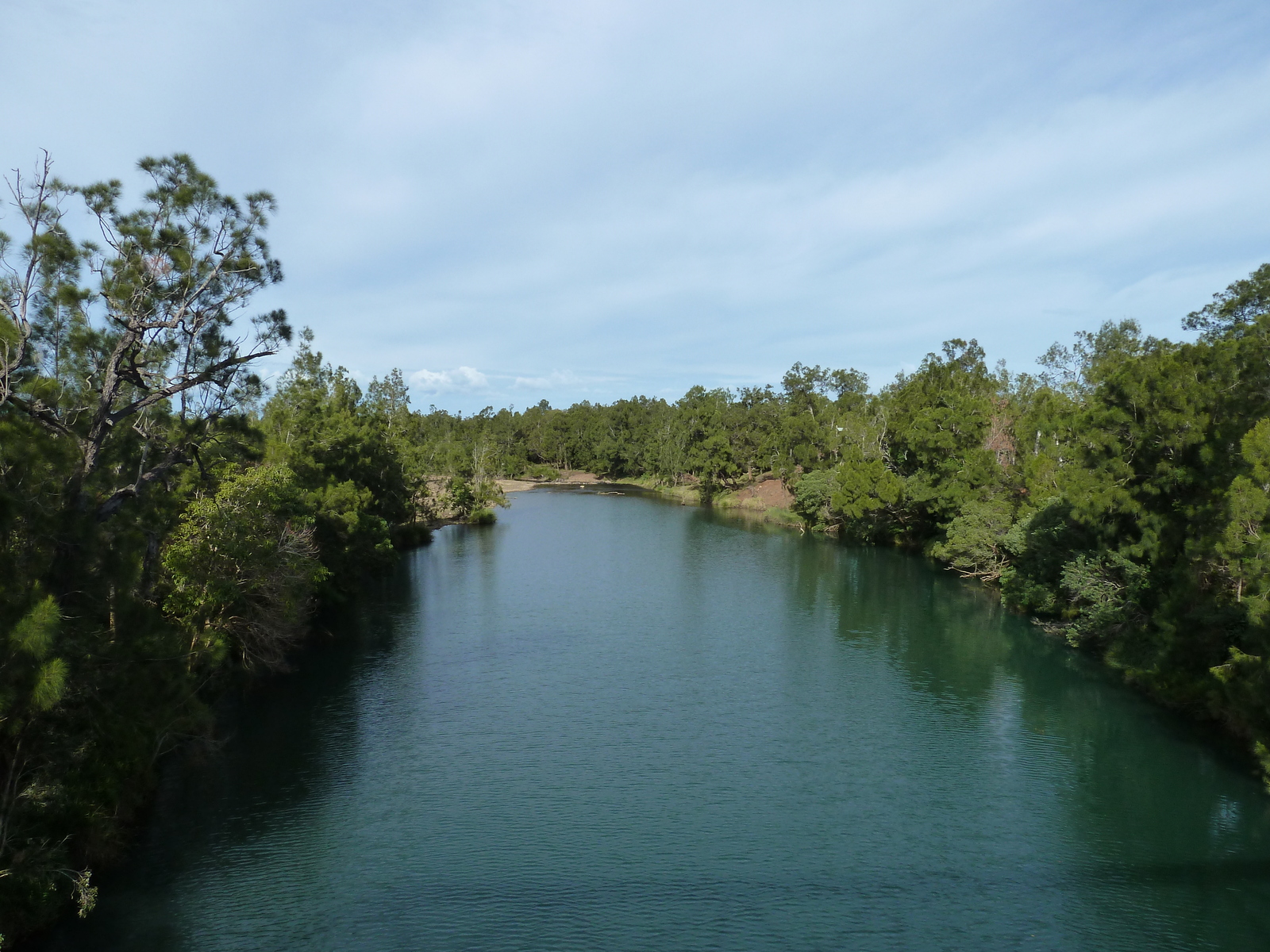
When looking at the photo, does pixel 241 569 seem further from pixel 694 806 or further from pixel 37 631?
pixel 694 806

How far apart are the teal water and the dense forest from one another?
1.95 metres

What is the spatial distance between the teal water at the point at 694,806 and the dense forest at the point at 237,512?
6.39 ft

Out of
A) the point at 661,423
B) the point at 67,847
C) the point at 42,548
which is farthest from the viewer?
the point at 661,423

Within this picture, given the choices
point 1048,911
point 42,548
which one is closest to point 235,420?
point 42,548

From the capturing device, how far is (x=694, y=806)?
2109 centimetres

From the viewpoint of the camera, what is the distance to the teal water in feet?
53.4

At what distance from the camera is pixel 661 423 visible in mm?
125375

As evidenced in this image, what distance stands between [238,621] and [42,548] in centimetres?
1395

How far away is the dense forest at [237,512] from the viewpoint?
44.9 ft

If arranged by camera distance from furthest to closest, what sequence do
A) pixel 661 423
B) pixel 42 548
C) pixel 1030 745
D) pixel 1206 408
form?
pixel 661 423
pixel 1206 408
pixel 1030 745
pixel 42 548

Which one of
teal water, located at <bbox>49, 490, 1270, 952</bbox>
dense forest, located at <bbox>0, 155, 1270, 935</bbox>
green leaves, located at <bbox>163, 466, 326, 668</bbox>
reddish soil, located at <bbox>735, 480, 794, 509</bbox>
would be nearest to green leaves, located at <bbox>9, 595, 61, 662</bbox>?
dense forest, located at <bbox>0, 155, 1270, 935</bbox>

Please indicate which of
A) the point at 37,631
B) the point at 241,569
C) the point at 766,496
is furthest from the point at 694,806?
the point at 766,496

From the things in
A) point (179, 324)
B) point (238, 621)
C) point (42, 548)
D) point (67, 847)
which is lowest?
point (67, 847)

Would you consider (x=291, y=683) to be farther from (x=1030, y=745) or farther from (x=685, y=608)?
(x=1030, y=745)
